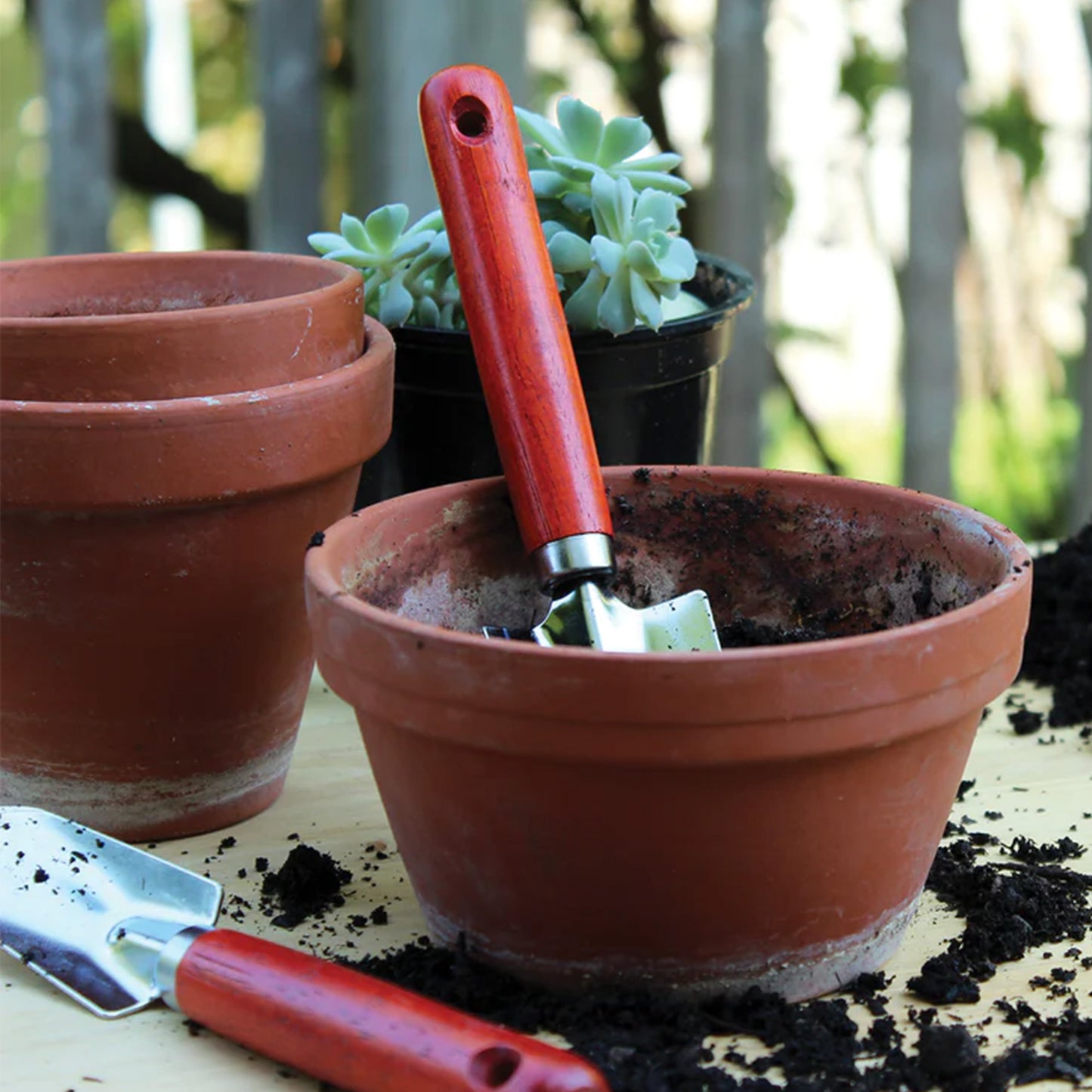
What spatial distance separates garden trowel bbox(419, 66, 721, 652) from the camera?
0.76m

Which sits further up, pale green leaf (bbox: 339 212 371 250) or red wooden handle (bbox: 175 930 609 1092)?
pale green leaf (bbox: 339 212 371 250)

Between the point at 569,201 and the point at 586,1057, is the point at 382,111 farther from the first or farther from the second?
the point at 586,1057

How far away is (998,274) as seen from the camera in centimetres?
243

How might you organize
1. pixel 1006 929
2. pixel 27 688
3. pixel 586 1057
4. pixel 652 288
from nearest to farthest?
1. pixel 586 1057
2. pixel 1006 929
3. pixel 27 688
4. pixel 652 288

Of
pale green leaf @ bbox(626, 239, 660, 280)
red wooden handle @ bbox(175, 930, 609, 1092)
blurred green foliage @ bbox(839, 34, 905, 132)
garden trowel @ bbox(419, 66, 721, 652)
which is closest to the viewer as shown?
red wooden handle @ bbox(175, 930, 609, 1092)

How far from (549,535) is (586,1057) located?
0.26 m

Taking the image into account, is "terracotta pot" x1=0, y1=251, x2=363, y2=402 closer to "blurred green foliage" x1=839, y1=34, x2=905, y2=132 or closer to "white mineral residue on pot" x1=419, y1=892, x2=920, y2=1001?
"white mineral residue on pot" x1=419, y1=892, x2=920, y2=1001

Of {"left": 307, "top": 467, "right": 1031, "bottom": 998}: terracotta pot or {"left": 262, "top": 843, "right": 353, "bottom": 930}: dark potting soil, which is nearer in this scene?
{"left": 307, "top": 467, "right": 1031, "bottom": 998}: terracotta pot

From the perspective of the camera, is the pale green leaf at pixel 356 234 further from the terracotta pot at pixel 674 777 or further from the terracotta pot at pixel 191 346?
the terracotta pot at pixel 674 777

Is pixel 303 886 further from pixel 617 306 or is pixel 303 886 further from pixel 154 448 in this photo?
pixel 617 306

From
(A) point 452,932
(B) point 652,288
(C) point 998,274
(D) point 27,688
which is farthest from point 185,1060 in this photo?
(C) point 998,274

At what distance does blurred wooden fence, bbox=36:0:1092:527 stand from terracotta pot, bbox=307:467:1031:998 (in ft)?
3.27

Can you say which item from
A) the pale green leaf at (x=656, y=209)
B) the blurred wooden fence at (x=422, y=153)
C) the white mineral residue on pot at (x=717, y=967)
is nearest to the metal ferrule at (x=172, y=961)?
the white mineral residue on pot at (x=717, y=967)

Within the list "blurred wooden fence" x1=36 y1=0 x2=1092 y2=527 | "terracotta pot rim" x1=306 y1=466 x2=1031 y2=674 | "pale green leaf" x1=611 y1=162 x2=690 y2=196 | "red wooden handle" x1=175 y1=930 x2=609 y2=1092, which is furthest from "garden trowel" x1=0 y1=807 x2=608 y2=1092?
"blurred wooden fence" x1=36 y1=0 x2=1092 y2=527
